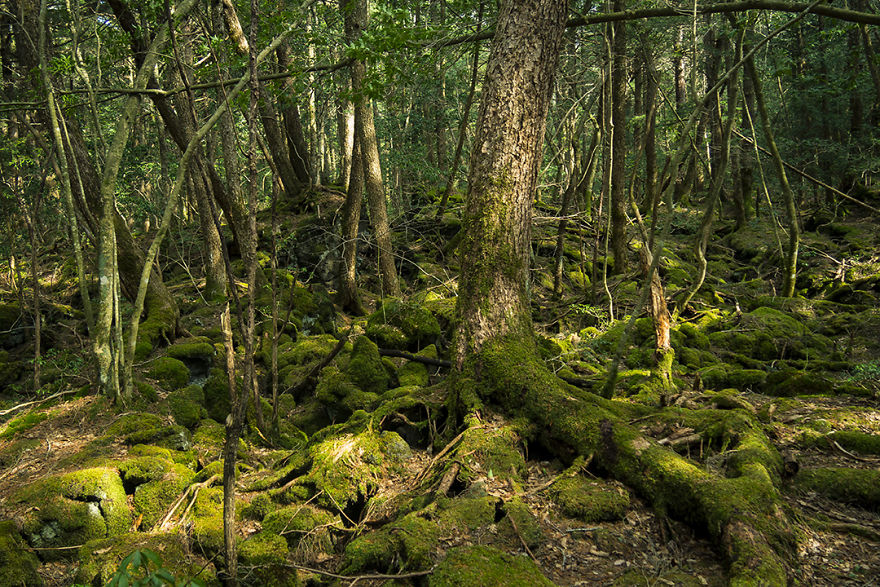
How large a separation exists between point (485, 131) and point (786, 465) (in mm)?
3261

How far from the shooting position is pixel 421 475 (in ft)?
12.5

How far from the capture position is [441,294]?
923 centimetres

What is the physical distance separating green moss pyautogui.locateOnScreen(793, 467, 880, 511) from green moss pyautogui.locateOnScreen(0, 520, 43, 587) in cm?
500

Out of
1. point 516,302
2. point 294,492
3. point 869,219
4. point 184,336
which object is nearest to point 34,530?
point 294,492

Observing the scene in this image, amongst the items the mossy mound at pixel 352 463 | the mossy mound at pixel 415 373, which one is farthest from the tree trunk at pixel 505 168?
the mossy mound at pixel 415 373

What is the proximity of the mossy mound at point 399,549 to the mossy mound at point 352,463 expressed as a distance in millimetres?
790

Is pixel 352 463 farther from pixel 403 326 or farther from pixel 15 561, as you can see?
pixel 403 326

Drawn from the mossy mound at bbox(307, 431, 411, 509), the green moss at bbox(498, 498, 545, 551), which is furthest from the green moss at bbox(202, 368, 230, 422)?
the green moss at bbox(498, 498, 545, 551)

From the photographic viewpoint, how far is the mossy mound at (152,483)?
13.2 ft

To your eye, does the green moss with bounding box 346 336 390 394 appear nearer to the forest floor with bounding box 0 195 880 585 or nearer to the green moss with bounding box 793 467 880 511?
the forest floor with bounding box 0 195 880 585

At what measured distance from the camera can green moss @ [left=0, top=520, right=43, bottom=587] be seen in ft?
10.0

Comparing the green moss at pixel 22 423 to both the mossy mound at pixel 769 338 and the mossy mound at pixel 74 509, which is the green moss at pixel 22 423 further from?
the mossy mound at pixel 769 338

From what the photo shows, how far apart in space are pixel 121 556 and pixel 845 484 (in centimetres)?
462

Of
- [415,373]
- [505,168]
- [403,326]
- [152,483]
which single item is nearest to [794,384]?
[505,168]
